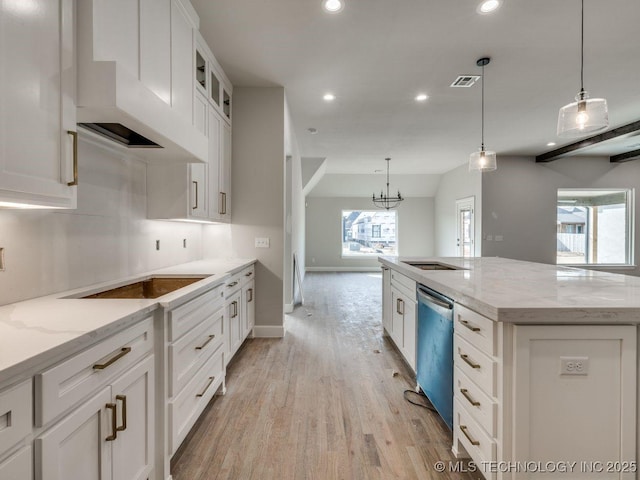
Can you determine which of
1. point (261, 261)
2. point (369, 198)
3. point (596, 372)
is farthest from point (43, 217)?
point (369, 198)

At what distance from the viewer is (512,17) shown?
98.4 inches

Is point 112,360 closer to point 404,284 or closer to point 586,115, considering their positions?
point 404,284

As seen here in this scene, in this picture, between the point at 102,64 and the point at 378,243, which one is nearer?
the point at 102,64

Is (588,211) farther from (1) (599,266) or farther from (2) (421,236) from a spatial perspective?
(2) (421,236)

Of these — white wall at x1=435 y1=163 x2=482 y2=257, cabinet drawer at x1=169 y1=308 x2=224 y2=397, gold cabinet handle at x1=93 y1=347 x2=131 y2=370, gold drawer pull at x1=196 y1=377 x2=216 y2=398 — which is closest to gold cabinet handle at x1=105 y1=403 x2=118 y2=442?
gold cabinet handle at x1=93 y1=347 x2=131 y2=370

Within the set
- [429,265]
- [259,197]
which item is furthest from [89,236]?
[429,265]

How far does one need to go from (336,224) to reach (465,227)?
4.07 m

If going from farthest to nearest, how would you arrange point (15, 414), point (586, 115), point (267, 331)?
1. point (267, 331)
2. point (586, 115)
3. point (15, 414)

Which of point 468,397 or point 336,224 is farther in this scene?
point 336,224

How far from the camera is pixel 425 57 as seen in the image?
3.12 meters

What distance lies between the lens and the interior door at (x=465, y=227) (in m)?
7.83

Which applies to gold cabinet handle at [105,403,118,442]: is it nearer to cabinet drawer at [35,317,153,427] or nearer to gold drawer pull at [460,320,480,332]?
cabinet drawer at [35,317,153,427]

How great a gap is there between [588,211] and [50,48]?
1002 cm

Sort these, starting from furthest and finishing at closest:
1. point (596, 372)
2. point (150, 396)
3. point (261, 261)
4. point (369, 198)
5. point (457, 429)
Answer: point (369, 198), point (261, 261), point (457, 429), point (150, 396), point (596, 372)
